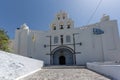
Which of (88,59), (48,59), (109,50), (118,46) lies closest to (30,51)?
(48,59)

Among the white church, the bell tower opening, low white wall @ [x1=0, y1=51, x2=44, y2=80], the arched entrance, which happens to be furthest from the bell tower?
low white wall @ [x1=0, y1=51, x2=44, y2=80]

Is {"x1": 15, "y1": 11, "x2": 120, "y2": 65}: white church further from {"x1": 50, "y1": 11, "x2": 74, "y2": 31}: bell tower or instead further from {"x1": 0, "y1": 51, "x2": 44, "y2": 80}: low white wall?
{"x1": 0, "y1": 51, "x2": 44, "y2": 80}: low white wall

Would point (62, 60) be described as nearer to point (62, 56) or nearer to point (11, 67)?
point (62, 56)

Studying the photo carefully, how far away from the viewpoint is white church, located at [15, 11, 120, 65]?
18.2m

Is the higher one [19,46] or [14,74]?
[19,46]

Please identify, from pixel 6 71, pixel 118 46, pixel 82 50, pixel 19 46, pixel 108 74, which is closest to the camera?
pixel 6 71

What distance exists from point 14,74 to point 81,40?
46.3ft

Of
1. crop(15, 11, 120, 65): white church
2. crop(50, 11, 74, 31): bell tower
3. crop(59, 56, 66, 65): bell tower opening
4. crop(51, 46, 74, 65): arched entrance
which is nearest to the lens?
crop(15, 11, 120, 65): white church

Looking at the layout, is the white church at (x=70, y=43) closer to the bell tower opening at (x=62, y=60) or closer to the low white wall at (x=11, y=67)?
the bell tower opening at (x=62, y=60)

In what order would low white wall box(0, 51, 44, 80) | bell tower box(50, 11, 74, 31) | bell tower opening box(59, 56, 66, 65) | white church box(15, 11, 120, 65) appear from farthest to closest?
1. bell tower box(50, 11, 74, 31)
2. bell tower opening box(59, 56, 66, 65)
3. white church box(15, 11, 120, 65)
4. low white wall box(0, 51, 44, 80)

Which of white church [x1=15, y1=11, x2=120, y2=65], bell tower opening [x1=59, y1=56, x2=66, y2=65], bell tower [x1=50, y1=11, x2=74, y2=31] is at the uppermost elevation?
bell tower [x1=50, y1=11, x2=74, y2=31]

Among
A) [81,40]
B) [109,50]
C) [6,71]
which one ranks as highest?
[81,40]

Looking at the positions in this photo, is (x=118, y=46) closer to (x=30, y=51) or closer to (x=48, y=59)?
(x=48, y=59)

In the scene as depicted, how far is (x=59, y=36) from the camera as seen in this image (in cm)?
2055
